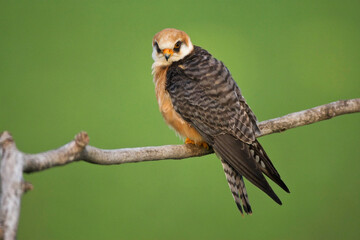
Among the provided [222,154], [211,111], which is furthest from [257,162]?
[211,111]

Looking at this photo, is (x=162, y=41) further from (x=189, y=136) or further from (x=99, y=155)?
(x=99, y=155)

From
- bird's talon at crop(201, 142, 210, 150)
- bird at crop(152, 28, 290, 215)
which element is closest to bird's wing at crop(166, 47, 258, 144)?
bird at crop(152, 28, 290, 215)

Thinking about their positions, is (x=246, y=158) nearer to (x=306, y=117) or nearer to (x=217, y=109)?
(x=217, y=109)

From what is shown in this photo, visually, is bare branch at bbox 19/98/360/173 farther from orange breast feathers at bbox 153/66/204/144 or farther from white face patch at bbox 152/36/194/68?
white face patch at bbox 152/36/194/68

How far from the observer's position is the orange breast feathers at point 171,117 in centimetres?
265

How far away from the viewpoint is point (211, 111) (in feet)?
8.35

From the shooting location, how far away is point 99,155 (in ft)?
5.71

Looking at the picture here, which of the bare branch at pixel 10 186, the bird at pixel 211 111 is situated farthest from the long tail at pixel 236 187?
the bare branch at pixel 10 186

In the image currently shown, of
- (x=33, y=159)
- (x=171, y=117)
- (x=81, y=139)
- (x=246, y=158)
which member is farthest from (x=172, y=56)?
(x=33, y=159)

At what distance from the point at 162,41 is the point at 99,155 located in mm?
1301

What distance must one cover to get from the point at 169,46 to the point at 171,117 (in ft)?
1.64

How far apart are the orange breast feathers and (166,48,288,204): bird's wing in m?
0.05

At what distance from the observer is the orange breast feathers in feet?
8.70

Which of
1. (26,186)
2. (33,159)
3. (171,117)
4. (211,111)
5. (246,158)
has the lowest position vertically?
(26,186)
